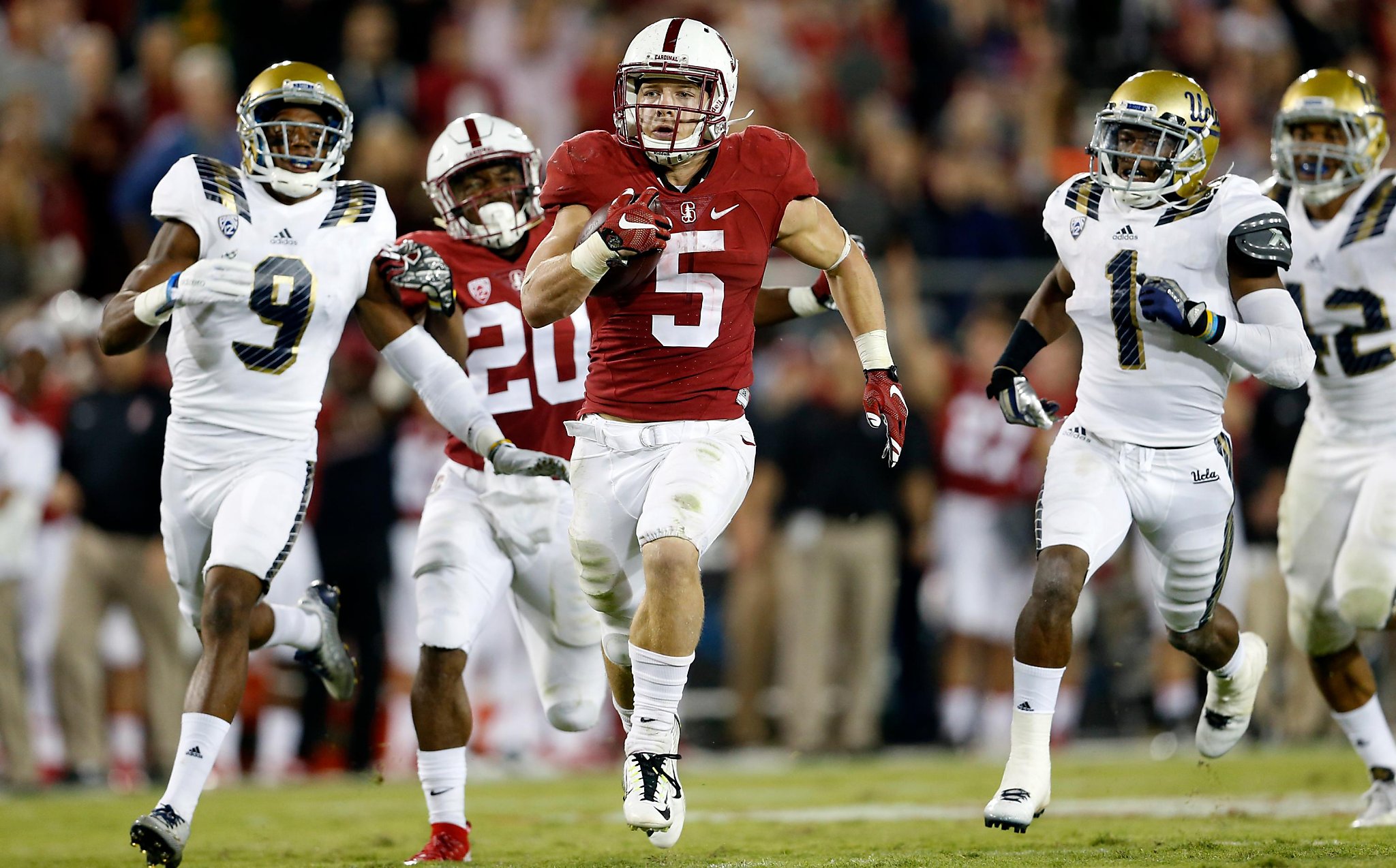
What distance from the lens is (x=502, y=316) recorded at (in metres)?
6.17

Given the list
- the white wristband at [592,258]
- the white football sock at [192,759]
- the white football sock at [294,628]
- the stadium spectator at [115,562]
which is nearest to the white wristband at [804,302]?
the white wristband at [592,258]

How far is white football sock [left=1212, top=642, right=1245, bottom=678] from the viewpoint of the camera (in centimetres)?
593

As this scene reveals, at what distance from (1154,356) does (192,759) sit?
3.22m

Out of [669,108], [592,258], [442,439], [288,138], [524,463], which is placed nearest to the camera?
[592,258]

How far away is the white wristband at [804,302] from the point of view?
596 centimetres

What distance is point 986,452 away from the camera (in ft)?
34.0

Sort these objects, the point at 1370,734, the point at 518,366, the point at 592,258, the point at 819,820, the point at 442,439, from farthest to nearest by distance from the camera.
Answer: the point at 442,439 < the point at 819,820 < the point at 1370,734 < the point at 518,366 < the point at 592,258

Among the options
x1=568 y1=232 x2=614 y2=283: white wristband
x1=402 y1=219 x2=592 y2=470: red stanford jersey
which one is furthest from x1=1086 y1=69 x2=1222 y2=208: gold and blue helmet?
x1=402 y1=219 x2=592 y2=470: red stanford jersey

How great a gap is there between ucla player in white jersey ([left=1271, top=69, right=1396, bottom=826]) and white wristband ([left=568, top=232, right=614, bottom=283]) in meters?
2.81

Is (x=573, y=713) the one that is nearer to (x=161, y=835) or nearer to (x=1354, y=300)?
(x=161, y=835)

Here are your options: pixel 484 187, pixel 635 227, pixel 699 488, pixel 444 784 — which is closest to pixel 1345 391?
pixel 699 488

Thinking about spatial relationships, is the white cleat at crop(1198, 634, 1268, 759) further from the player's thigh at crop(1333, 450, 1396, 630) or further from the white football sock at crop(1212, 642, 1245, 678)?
the player's thigh at crop(1333, 450, 1396, 630)

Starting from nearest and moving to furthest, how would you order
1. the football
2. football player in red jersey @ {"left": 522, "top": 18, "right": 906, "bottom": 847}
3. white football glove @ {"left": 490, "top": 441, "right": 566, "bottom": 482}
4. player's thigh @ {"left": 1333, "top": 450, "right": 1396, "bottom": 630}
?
the football
football player in red jersey @ {"left": 522, "top": 18, "right": 906, "bottom": 847}
white football glove @ {"left": 490, "top": 441, "right": 566, "bottom": 482}
player's thigh @ {"left": 1333, "top": 450, "right": 1396, "bottom": 630}

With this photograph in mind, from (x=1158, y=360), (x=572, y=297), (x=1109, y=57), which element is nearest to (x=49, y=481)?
(x=572, y=297)
